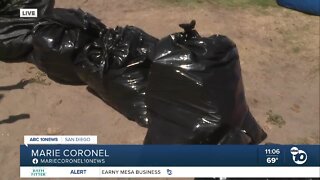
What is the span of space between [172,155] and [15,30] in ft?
6.80

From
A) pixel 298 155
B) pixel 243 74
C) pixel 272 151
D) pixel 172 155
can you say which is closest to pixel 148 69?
pixel 172 155

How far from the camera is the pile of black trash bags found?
3.03m

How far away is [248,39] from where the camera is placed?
482 cm

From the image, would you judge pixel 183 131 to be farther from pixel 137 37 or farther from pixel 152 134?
pixel 137 37

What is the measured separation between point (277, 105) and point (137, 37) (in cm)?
127

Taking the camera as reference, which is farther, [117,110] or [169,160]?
[117,110]

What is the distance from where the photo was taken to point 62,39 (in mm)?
3816

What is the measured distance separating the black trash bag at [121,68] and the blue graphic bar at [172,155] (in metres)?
0.66

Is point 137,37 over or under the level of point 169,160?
over

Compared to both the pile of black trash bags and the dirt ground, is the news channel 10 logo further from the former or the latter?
the dirt ground

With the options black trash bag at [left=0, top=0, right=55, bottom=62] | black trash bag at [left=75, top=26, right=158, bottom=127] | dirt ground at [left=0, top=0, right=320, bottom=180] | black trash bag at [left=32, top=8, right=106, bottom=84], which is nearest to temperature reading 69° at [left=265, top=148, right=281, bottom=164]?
dirt ground at [left=0, top=0, right=320, bottom=180]

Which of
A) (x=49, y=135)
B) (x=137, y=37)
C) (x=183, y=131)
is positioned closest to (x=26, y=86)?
(x=49, y=135)

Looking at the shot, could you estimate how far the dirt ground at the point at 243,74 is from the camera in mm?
3580

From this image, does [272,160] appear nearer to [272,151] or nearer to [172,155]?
[272,151]
